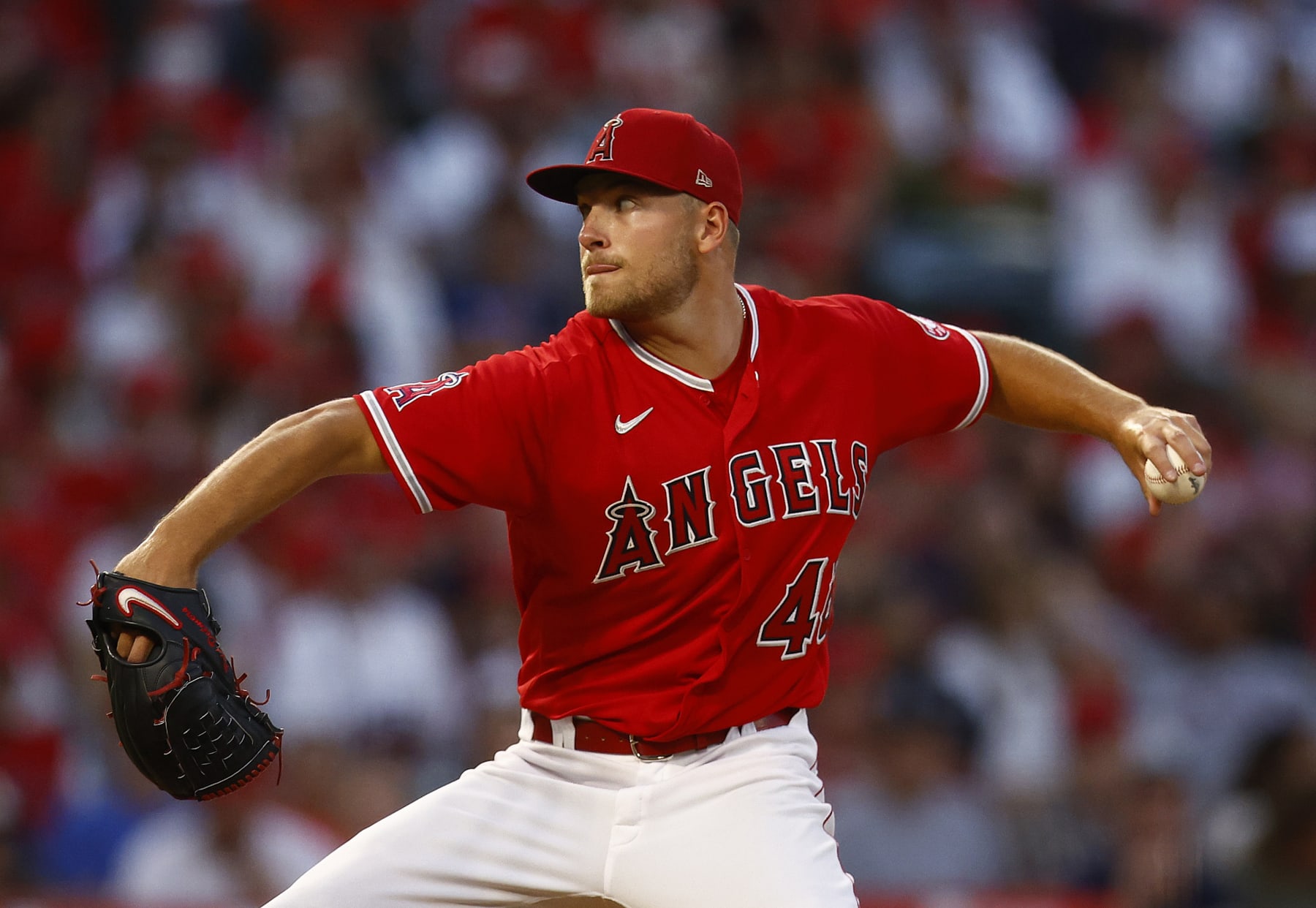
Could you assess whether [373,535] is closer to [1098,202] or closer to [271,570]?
[271,570]

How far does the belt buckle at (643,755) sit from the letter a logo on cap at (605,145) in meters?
1.26

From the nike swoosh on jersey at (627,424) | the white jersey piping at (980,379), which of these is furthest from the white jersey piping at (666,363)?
the white jersey piping at (980,379)

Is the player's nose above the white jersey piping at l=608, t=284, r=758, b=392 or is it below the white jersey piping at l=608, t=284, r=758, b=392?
above

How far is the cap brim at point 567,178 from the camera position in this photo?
3.69m

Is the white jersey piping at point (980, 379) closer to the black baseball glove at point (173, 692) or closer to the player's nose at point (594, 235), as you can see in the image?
the player's nose at point (594, 235)

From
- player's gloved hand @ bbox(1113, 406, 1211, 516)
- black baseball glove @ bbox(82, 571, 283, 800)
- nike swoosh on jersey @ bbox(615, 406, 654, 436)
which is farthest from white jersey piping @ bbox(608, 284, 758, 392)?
black baseball glove @ bbox(82, 571, 283, 800)

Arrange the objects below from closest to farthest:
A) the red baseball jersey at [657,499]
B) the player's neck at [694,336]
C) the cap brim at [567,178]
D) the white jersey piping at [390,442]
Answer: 1. the white jersey piping at [390,442]
2. the red baseball jersey at [657,499]
3. the cap brim at [567,178]
4. the player's neck at [694,336]

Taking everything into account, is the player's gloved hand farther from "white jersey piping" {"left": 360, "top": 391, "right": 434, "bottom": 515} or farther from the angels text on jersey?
"white jersey piping" {"left": 360, "top": 391, "right": 434, "bottom": 515}

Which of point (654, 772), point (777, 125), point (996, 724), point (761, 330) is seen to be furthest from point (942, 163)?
point (654, 772)

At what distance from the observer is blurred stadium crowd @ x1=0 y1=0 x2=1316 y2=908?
6.39m

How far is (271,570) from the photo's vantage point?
7.10 meters

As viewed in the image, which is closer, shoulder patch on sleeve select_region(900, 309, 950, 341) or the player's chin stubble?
the player's chin stubble

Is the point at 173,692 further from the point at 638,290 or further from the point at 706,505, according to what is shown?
the point at 638,290

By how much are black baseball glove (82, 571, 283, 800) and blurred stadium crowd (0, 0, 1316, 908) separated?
8.95ft
